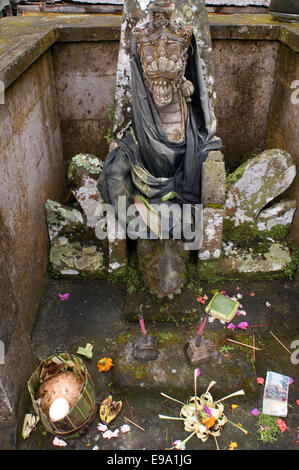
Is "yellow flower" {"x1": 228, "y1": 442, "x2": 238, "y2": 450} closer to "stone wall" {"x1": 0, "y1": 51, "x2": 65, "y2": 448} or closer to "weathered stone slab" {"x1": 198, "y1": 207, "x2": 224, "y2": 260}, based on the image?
"stone wall" {"x1": 0, "y1": 51, "x2": 65, "y2": 448}

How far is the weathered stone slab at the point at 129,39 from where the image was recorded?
166 inches

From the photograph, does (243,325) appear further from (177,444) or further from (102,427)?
(102,427)

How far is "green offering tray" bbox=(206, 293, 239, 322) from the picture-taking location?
13.2ft

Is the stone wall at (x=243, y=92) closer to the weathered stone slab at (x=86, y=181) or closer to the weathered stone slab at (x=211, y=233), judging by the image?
the weathered stone slab at (x=211, y=233)

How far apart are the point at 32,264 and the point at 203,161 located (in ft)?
6.90

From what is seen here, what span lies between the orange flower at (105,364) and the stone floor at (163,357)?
0.05 meters

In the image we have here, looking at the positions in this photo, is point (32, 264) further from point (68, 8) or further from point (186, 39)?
point (68, 8)

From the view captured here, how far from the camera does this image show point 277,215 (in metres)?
4.59

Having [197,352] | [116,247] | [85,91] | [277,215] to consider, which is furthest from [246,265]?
[85,91]

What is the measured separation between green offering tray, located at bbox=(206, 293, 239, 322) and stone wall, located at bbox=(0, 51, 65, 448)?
1.90m

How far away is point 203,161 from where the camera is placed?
12.8ft

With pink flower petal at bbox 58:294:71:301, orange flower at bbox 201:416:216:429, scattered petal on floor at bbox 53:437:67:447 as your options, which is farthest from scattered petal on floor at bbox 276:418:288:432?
pink flower petal at bbox 58:294:71:301

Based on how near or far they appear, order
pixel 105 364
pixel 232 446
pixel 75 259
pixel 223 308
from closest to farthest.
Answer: pixel 232 446, pixel 105 364, pixel 223 308, pixel 75 259

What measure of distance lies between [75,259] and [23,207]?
3.05 feet
